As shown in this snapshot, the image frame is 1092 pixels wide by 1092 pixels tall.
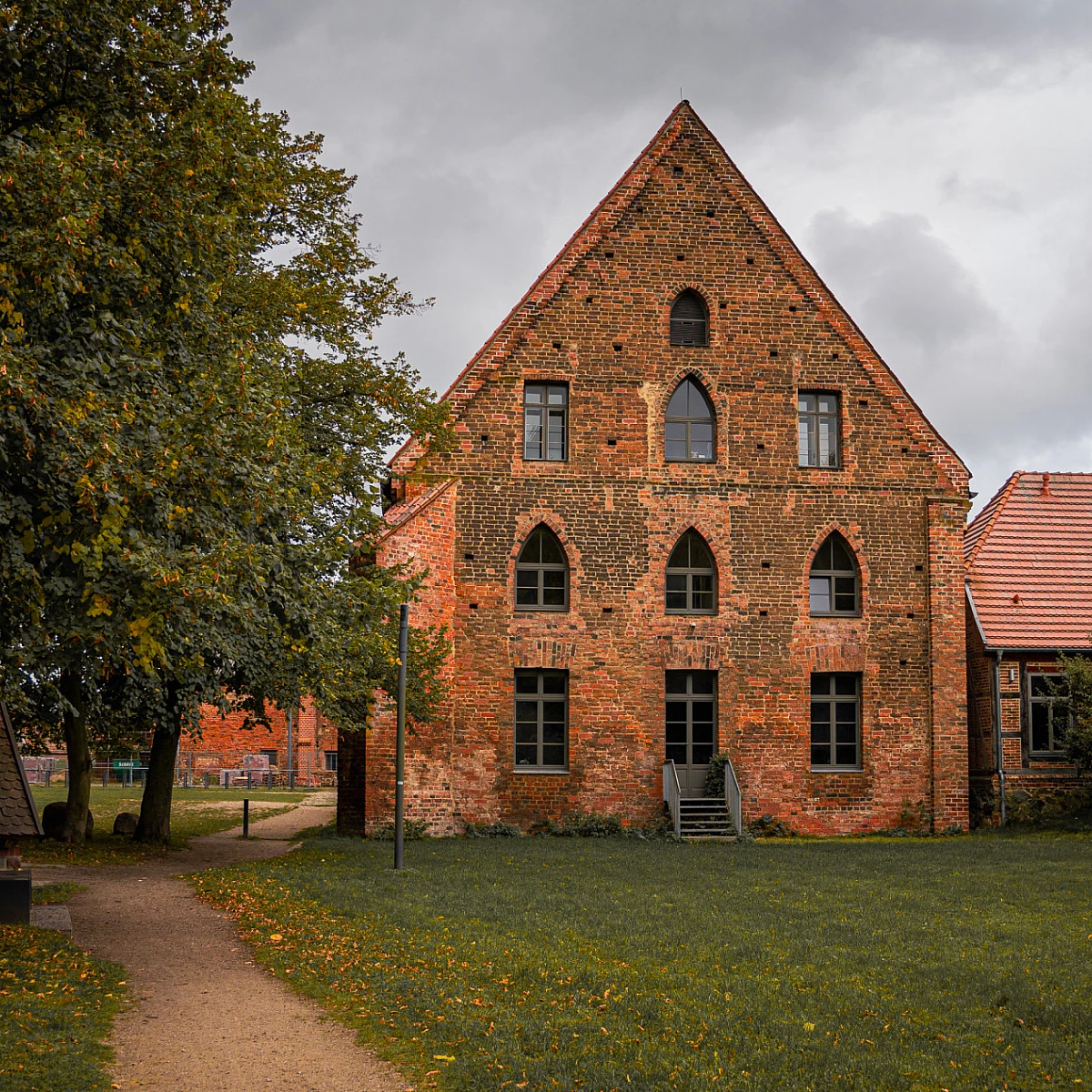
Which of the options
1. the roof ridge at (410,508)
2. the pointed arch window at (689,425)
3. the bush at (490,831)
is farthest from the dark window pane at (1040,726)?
the roof ridge at (410,508)

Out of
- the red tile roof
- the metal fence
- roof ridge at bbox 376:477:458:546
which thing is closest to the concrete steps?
the red tile roof

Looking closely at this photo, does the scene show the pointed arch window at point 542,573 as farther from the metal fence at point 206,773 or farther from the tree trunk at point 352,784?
the metal fence at point 206,773

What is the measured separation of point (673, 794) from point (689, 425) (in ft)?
23.2

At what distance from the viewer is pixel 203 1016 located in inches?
361

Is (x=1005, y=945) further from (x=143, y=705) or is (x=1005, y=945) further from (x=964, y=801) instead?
(x=964, y=801)

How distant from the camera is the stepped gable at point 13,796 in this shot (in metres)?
12.0

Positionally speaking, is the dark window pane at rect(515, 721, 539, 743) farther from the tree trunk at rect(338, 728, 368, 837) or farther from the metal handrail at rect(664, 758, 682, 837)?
the tree trunk at rect(338, 728, 368, 837)

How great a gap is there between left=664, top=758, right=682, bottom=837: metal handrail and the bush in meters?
2.80

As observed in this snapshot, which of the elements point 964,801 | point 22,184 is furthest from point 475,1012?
point 964,801

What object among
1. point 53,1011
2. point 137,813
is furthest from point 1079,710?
point 137,813

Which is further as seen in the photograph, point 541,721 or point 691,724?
point 691,724

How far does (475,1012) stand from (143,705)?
10.2m

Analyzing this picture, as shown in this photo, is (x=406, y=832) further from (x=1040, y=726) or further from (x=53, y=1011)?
(x=53, y=1011)

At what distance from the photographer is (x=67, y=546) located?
9.04m
